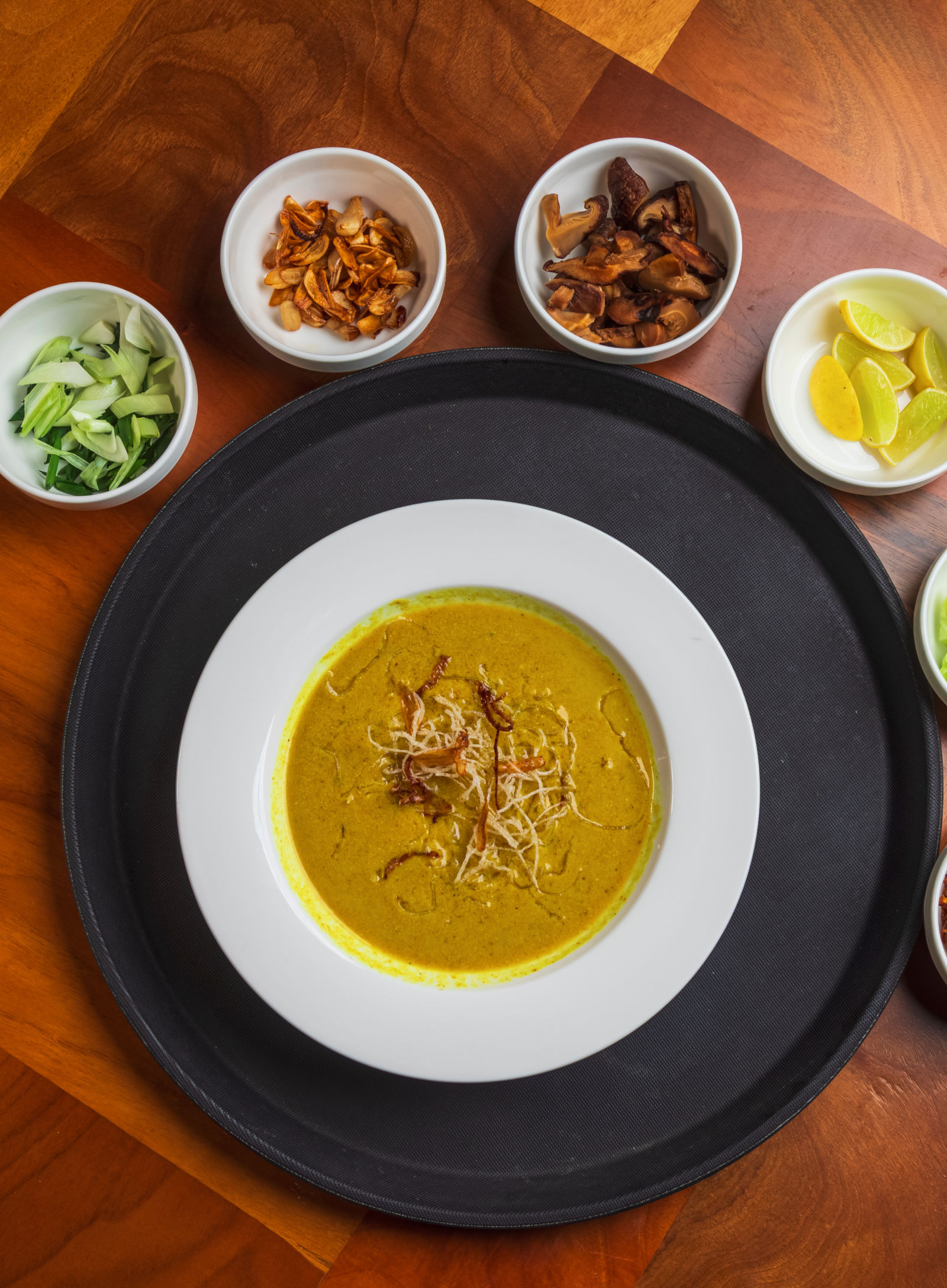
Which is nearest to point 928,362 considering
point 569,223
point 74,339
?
point 569,223

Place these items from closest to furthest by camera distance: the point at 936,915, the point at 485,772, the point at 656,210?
the point at 485,772 < the point at 936,915 < the point at 656,210

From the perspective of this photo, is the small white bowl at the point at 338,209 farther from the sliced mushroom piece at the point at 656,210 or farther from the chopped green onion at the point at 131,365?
the sliced mushroom piece at the point at 656,210

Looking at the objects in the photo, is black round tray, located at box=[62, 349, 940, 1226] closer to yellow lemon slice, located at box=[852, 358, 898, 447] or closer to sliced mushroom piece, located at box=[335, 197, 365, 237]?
yellow lemon slice, located at box=[852, 358, 898, 447]

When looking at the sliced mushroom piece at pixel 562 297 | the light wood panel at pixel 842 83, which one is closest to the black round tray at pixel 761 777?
the sliced mushroom piece at pixel 562 297

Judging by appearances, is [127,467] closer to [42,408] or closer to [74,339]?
[42,408]

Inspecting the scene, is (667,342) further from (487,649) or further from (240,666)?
(240,666)
